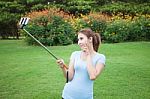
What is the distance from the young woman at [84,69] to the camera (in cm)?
400

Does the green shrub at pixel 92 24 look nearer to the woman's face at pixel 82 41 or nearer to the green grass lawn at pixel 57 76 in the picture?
the green grass lawn at pixel 57 76

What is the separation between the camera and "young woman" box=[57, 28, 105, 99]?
4000 millimetres

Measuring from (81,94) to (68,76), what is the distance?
0.79 feet

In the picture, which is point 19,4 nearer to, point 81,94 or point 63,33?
point 63,33

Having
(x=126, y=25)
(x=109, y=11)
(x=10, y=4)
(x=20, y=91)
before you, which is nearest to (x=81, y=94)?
(x=20, y=91)

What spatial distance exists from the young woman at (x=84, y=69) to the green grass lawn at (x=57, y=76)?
3.05 m

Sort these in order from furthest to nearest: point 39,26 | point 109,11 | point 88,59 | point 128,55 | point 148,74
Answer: point 109,11
point 39,26
point 128,55
point 148,74
point 88,59

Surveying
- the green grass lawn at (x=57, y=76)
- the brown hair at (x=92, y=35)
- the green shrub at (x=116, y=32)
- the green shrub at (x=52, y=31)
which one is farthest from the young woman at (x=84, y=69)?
the green shrub at (x=116, y=32)

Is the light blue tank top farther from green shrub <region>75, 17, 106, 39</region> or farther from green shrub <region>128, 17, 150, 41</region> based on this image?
green shrub <region>128, 17, 150, 41</region>

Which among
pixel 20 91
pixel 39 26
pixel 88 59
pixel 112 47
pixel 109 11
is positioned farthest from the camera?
pixel 109 11

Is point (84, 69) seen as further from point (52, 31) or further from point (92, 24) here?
point (92, 24)

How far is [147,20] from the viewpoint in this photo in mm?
16297

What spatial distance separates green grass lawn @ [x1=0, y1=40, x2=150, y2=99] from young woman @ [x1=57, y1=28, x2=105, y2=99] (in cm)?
305

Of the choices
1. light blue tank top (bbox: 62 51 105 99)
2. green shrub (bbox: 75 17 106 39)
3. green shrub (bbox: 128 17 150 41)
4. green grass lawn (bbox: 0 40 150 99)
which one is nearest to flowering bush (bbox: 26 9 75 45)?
green shrub (bbox: 75 17 106 39)
